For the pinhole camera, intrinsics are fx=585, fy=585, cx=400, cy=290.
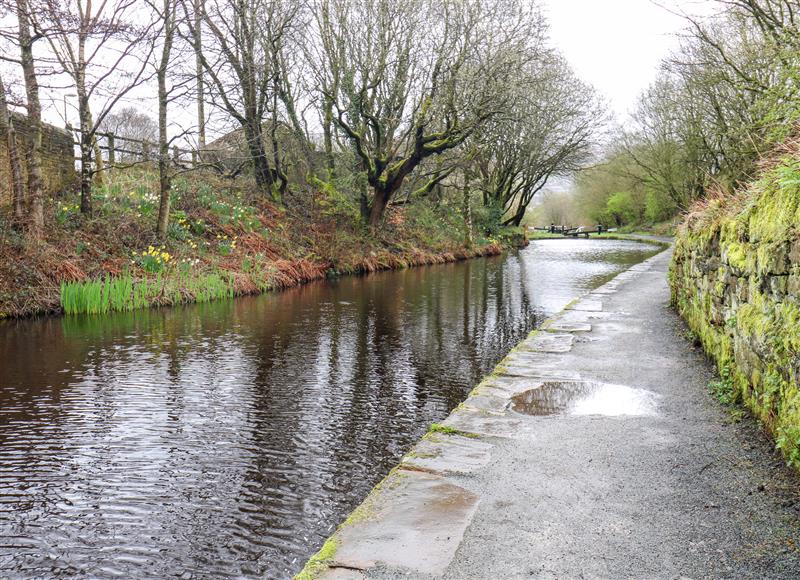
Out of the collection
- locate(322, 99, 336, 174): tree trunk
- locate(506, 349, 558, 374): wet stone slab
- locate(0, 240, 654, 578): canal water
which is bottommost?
locate(0, 240, 654, 578): canal water

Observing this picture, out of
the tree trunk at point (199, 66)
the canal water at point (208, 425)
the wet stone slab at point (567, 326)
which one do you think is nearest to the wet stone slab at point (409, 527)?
the canal water at point (208, 425)

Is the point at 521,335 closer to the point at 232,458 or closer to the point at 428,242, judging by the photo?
the point at 232,458

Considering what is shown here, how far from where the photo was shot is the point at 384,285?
13852 millimetres

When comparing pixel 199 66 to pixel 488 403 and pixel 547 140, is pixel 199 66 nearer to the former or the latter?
pixel 488 403

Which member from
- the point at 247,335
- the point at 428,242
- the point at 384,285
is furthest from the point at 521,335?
the point at 428,242

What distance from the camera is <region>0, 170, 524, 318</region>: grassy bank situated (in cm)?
943

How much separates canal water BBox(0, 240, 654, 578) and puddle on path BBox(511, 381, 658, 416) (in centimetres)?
83

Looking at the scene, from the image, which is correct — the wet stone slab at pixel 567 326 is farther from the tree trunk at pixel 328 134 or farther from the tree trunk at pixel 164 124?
the tree trunk at pixel 328 134

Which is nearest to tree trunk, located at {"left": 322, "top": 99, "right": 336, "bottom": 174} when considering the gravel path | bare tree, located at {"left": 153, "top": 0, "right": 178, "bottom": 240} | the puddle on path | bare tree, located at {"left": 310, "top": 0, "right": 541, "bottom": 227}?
bare tree, located at {"left": 310, "top": 0, "right": 541, "bottom": 227}

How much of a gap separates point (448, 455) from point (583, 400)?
5.10 feet

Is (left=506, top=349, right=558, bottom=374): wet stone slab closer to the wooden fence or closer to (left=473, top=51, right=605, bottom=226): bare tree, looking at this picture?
the wooden fence

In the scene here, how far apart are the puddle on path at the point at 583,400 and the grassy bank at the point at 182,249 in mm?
7762

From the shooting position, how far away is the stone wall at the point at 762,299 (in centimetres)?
301

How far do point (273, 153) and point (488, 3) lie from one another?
26.8 feet
